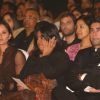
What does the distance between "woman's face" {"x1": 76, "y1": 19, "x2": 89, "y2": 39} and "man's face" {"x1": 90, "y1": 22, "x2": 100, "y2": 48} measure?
0.52m

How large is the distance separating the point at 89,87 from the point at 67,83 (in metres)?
0.26

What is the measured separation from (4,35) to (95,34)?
104 cm

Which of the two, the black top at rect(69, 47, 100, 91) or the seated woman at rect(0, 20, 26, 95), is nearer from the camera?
the black top at rect(69, 47, 100, 91)

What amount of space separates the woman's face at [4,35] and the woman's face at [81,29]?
75 centimetres

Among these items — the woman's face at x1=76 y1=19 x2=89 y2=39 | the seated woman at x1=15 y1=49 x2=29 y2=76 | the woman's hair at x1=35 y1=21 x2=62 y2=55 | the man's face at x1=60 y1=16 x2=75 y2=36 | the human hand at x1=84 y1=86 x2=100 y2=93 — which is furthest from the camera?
the man's face at x1=60 y1=16 x2=75 y2=36

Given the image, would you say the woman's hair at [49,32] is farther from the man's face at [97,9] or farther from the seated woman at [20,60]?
the man's face at [97,9]

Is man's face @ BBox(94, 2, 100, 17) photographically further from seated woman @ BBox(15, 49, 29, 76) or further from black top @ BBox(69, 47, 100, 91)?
black top @ BBox(69, 47, 100, 91)

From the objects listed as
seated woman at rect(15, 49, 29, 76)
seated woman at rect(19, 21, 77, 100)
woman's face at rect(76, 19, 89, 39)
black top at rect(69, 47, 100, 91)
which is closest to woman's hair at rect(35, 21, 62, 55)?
seated woman at rect(19, 21, 77, 100)

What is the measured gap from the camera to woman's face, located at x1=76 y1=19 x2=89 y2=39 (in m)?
4.98

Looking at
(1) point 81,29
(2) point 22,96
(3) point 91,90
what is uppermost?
(1) point 81,29

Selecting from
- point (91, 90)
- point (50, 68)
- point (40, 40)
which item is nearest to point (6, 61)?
point (40, 40)

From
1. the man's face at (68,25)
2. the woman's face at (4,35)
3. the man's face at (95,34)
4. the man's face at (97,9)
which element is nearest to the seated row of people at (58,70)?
the man's face at (95,34)

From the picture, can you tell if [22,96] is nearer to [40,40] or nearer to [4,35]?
[40,40]

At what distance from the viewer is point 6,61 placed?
4.72 meters
